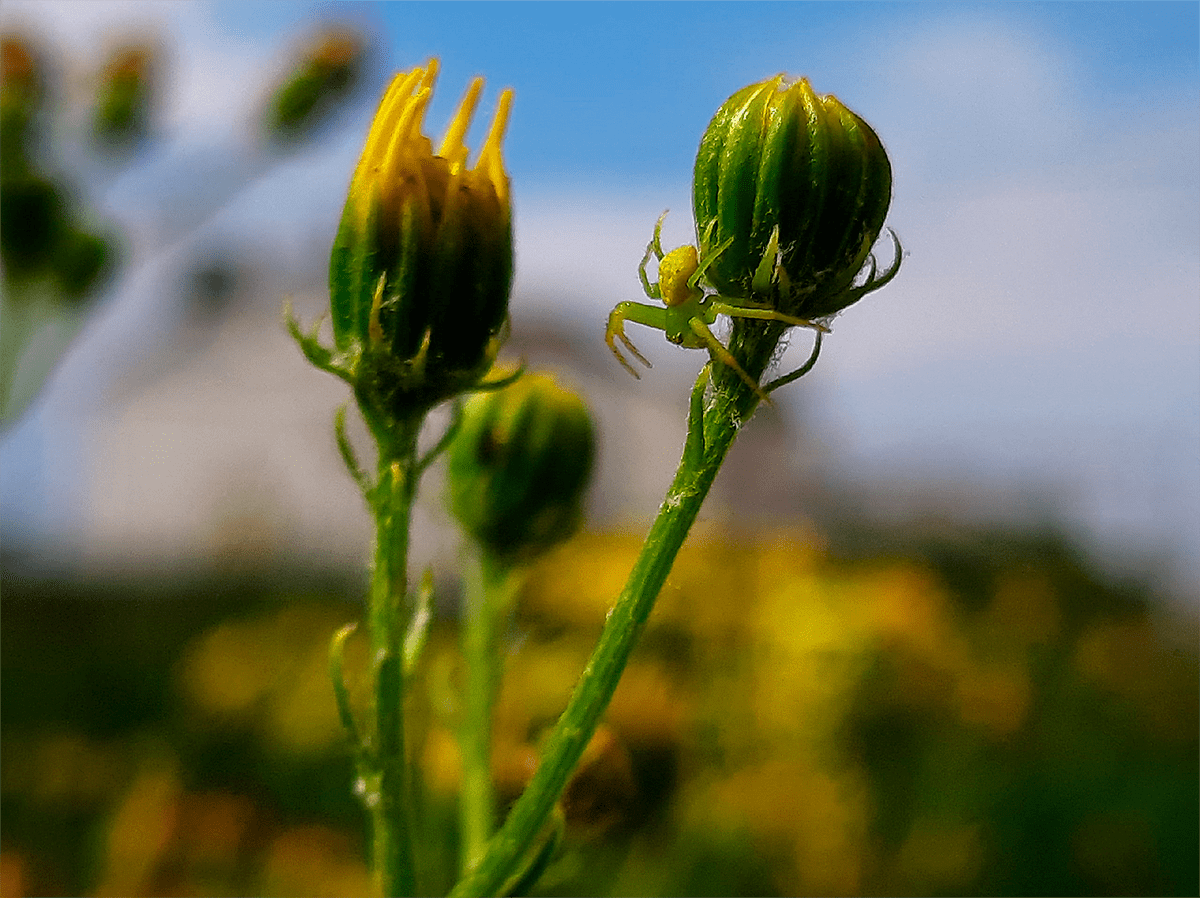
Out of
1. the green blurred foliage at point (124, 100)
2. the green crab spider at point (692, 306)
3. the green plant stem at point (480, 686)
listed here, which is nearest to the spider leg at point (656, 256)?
the green crab spider at point (692, 306)

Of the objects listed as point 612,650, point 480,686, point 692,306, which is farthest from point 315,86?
point 612,650

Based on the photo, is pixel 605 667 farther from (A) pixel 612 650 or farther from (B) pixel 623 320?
(B) pixel 623 320

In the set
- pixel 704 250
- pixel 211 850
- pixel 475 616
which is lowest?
pixel 211 850

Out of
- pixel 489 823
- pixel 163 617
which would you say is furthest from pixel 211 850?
pixel 163 617

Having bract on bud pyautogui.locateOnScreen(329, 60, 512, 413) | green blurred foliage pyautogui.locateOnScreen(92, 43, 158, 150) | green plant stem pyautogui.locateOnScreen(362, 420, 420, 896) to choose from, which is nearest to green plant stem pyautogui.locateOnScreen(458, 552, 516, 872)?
green plant stem pyautogui.locateOnScreen(362, 420, 420, 896)

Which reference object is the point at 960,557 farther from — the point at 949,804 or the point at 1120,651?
the point at 949,804

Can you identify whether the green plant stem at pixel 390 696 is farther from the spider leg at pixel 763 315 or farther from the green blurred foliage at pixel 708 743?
the spider leg at pixel 763 315
